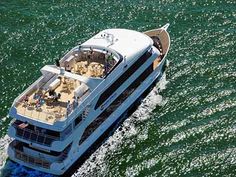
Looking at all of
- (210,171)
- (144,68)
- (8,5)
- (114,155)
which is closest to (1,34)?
(8,5)

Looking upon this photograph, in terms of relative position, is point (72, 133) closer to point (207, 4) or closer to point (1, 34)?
point (1, 34)

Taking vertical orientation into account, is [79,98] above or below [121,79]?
above

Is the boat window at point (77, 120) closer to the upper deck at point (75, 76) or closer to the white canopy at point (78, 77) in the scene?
the upper deck at point (75, 76)

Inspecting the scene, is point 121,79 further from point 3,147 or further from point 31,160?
point 3,147

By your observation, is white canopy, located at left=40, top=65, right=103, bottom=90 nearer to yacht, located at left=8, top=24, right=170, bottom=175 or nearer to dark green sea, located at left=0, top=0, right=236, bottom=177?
yacht, located at left=8, top=24, right=170, bottom=175

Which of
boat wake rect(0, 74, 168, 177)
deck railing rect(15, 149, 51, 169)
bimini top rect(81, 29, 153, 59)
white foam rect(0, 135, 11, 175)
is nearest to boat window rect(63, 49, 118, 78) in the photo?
bimini top rect(81, 29, 153, 59)

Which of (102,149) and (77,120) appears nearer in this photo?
(77,120)

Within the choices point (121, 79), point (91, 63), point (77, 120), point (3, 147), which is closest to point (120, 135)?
point (121, 79)
